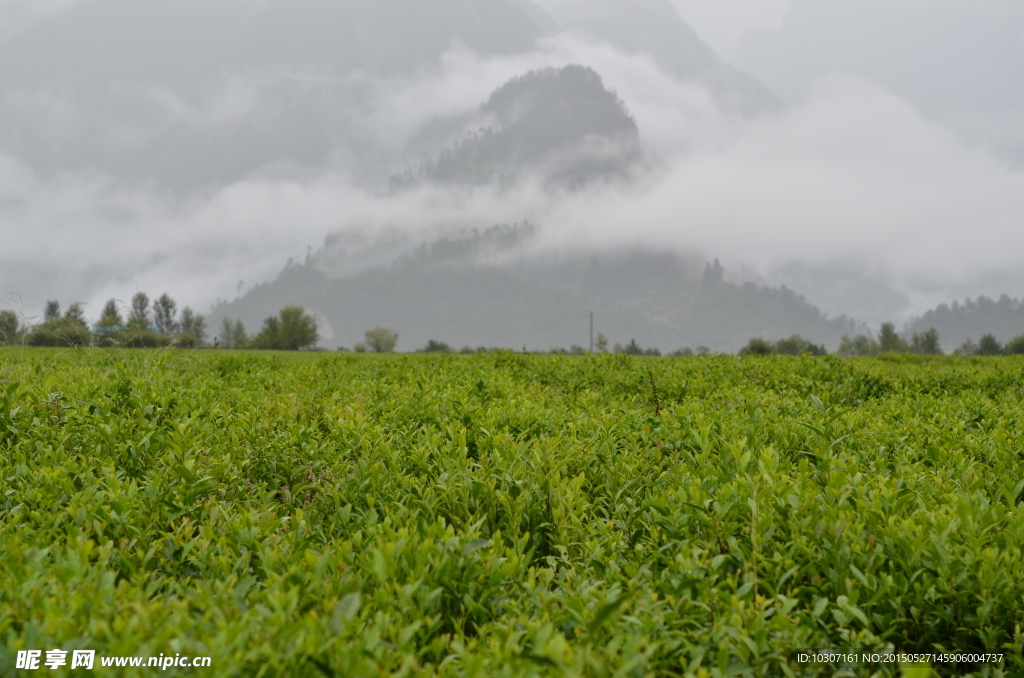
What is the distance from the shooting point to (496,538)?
123 inches

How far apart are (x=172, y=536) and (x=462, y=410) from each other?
3.18 metres

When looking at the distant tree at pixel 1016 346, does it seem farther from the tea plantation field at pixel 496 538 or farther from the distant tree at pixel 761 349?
the tea plantation field at pixel 496 538

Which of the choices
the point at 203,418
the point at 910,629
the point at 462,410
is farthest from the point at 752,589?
the point at 203,418

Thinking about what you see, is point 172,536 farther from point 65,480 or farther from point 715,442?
point 715,442

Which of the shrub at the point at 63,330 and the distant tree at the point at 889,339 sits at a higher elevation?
the distant tree at the point at 889,339

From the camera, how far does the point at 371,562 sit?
273cm

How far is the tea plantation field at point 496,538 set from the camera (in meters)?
2.21

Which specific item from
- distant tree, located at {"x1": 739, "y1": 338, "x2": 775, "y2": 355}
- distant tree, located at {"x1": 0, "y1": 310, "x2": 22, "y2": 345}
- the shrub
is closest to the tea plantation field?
the shrub

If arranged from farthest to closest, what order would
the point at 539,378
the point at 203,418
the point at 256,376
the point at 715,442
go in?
1. the point at 539,378
2. the point at 256,376
3. the point at 203,418
4. the point at 715,442

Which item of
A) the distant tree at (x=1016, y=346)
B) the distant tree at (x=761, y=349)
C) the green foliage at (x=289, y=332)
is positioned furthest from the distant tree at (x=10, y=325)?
the distant tree at (x=1016, y=346)

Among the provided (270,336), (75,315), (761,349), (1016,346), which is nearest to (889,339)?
(1016,346)

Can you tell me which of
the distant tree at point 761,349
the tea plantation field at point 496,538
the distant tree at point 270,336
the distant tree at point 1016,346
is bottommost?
the tea plantation field at point 496,538

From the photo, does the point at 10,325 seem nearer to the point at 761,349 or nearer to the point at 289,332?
the point at 761,349

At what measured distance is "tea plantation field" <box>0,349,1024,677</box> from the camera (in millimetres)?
2215
